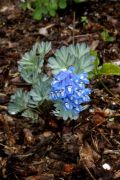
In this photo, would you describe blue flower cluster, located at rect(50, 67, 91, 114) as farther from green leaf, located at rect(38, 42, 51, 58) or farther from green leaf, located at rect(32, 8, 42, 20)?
green leaf, located at rect(32, 8, 42, 20)

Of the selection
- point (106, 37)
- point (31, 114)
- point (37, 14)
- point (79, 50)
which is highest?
point (79, 50)

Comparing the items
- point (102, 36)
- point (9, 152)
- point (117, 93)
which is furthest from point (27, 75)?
point (102, 36)

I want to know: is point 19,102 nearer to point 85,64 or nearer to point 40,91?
point 40,91

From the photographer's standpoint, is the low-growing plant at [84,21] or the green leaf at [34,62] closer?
the green leaf at [34,62]

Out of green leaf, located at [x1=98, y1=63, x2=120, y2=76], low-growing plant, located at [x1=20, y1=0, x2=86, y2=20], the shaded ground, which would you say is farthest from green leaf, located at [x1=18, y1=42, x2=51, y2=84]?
low-growing plant, located at [x1=20, y1=0, x2=86, y2=20]

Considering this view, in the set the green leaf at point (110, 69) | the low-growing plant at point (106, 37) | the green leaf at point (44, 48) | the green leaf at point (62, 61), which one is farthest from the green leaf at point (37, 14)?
the green leaf at point (62, 61)

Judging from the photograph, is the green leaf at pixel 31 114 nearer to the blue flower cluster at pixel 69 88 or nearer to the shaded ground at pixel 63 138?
the shaded ground at pixel 63 138

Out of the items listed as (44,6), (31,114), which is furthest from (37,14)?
(31,114)

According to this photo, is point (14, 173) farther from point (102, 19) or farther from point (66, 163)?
point (102, 19)
